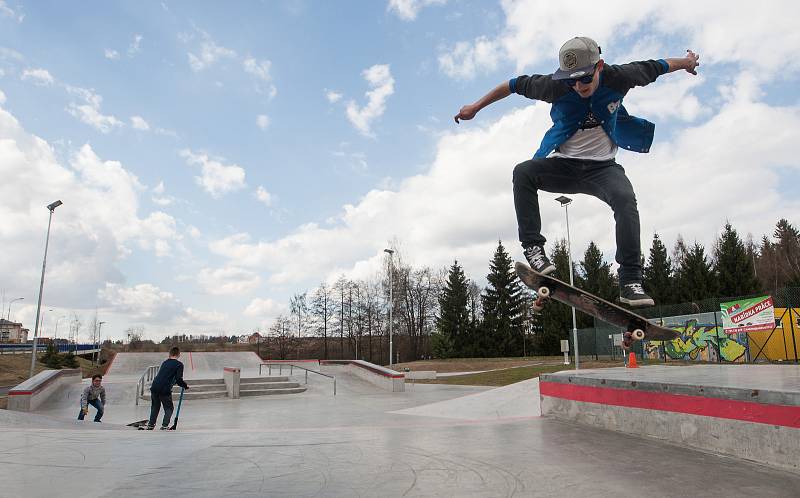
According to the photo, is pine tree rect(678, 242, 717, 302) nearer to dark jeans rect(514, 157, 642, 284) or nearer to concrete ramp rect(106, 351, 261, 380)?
concrete ramp rect(106, 351, 261, 380)

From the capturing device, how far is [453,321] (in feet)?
189

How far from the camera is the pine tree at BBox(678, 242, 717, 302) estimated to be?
4659 centimetres

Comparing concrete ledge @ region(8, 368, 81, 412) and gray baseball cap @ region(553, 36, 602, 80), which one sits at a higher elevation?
gray baseball cap @ region(553, 36, 602, 80)

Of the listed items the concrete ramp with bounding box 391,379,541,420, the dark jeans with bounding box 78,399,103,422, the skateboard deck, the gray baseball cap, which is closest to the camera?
the gray baseball cap

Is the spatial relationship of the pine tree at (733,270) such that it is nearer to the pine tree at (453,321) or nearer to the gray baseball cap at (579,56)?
the pine tree at (453,321)

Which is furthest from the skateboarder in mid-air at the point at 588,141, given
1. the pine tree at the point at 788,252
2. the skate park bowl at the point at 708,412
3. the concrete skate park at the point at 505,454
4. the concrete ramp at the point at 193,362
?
the pine tree at the point at 788,252

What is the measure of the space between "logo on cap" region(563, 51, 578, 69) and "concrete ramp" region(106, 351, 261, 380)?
88.5ft

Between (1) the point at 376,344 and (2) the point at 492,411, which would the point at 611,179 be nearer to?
(2) the point at 492,411

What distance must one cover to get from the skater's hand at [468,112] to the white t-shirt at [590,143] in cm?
103

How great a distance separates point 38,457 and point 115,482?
1.27 metres

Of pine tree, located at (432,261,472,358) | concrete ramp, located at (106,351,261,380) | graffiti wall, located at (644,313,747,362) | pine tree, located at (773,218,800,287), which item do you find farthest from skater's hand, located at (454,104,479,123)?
pine tree, located at (773,218,800,287)

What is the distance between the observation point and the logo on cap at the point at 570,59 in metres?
4.50

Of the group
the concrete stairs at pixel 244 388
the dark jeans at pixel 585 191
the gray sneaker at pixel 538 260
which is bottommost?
the concrete stairs at pixel 244 388

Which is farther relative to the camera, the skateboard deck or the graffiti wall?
the graffiti wall
